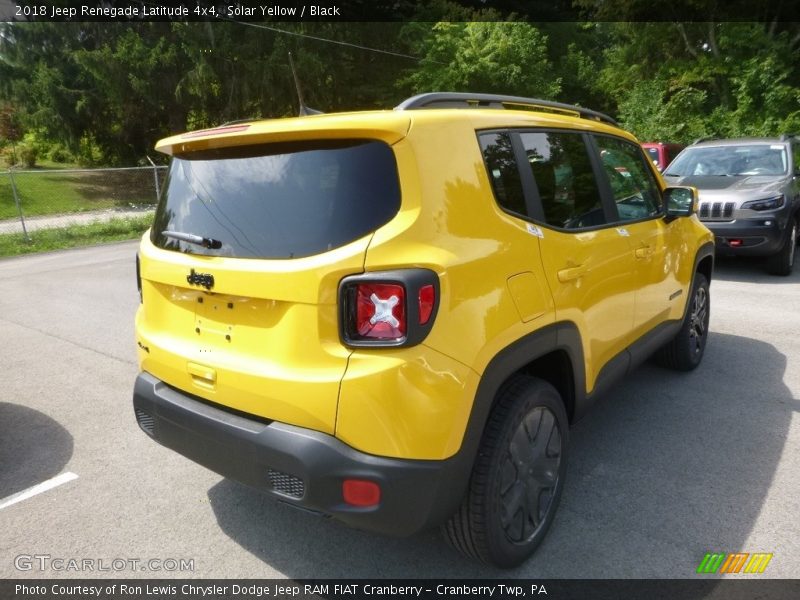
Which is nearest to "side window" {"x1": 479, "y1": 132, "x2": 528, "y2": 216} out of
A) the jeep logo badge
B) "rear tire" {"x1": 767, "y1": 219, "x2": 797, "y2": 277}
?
the jeep logo badge

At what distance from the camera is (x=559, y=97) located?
31.6 metres

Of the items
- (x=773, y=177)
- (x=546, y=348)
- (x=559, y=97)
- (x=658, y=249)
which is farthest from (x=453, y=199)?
(x=559, y=97)

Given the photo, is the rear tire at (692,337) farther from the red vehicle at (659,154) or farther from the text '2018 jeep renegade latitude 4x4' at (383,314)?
the red vehicle at (659,154)

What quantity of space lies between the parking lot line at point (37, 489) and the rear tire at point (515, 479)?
2.20 metres

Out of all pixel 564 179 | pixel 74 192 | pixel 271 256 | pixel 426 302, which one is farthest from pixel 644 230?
pixel 74 192

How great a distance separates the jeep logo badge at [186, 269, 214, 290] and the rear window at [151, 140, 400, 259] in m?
0.09

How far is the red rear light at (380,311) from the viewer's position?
194 centimetres

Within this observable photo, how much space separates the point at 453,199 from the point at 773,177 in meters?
8.00

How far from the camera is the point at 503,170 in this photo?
8.01ft

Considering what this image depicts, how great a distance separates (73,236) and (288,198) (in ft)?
49.4

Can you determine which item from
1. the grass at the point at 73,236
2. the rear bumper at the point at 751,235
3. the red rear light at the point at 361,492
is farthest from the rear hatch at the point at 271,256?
the grass at the point at 73,236

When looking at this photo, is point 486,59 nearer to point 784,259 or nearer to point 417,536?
point 784,259

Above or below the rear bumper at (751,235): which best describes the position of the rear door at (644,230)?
above

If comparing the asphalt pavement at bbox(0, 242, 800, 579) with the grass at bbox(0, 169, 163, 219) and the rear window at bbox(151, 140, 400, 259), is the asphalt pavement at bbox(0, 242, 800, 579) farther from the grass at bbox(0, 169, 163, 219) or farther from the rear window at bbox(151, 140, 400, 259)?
the grass at bbox(0, 169, 163, 219)
